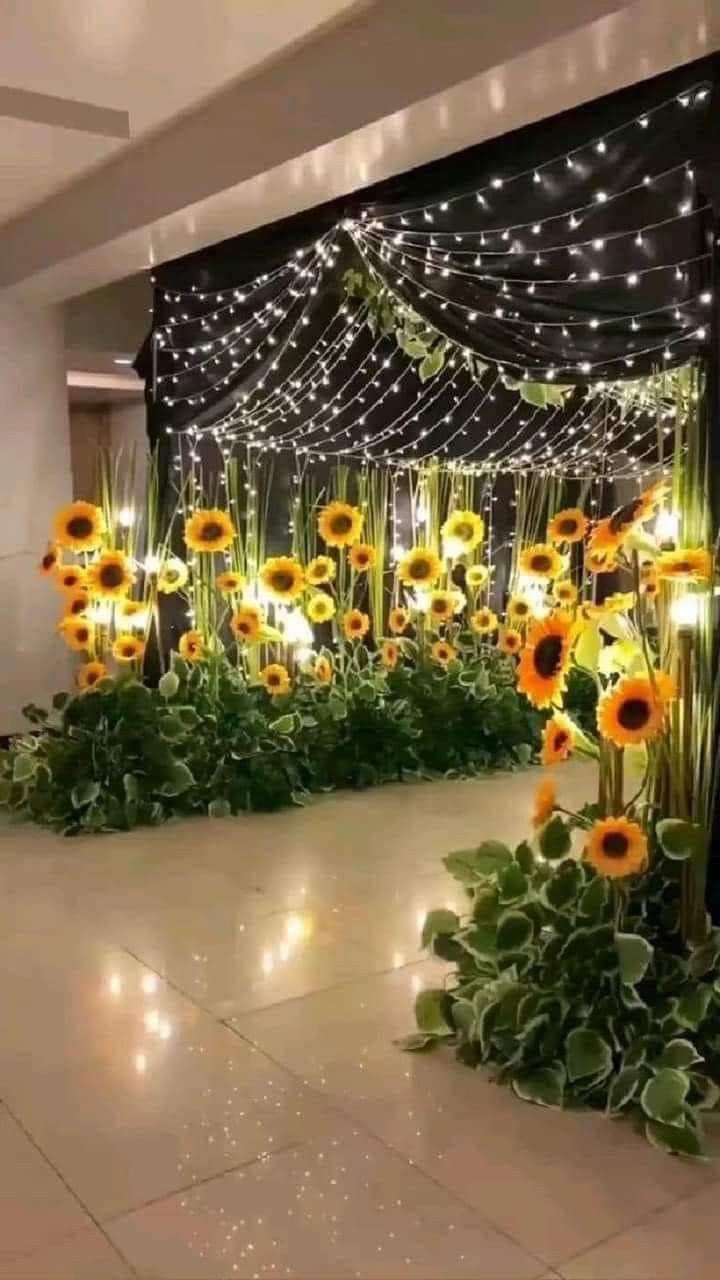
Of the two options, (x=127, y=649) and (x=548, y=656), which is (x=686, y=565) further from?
(x=127, y=649)

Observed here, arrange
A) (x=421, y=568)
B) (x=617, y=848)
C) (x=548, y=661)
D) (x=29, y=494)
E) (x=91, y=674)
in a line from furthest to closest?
(x=29, y=494) < (x=421, y=568) < (x=91, y=674) < (x=548, y=661) < (x=617, y=848)

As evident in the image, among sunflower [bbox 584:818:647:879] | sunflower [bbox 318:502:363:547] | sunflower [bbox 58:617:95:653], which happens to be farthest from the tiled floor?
sunflower [bbox 318:502:363:547]

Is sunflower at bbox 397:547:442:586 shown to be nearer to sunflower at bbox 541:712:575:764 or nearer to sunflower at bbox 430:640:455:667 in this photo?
sunflower at bbox 430:640:455:667

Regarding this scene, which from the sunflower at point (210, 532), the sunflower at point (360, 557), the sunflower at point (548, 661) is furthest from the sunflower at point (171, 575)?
the sunflower at point (548, 661)

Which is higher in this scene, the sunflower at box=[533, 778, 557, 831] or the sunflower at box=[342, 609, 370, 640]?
the sunflower at box=[342, 609, 370, 640]

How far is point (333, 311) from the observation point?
14.0ft

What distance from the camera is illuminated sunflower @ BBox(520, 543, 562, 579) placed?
13.3 ft

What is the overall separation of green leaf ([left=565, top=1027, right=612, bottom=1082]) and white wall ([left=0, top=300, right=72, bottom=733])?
4001 mm

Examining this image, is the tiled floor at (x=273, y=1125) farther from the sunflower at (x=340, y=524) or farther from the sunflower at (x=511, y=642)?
the sunflower at (x=511, y=642)

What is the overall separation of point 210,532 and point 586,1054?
8.19 ft

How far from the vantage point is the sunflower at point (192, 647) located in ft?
13.5

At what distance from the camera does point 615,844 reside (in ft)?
6.23

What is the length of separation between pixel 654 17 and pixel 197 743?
2528 millimetres

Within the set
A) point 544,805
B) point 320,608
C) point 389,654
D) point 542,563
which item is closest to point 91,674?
point 320,608
